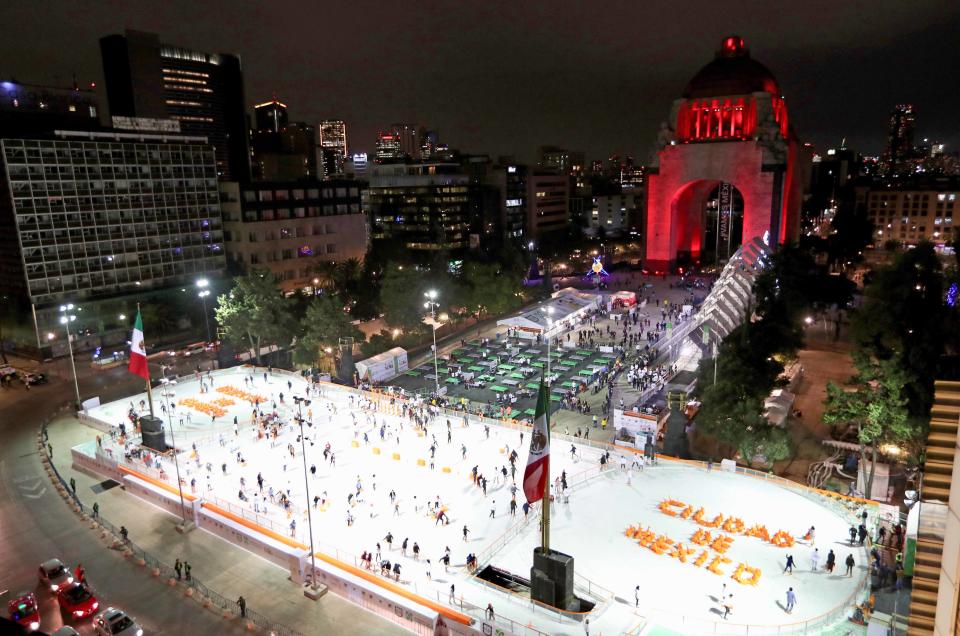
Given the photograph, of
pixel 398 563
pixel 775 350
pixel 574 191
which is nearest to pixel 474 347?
pixel 775 350

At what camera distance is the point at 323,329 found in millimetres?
52500

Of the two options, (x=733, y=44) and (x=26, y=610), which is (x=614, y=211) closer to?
(x=733, y=44)

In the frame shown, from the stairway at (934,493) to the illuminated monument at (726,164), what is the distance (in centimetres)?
8401

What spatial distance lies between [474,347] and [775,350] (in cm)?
3009

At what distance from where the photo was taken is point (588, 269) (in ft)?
360

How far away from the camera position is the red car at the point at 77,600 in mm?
23766

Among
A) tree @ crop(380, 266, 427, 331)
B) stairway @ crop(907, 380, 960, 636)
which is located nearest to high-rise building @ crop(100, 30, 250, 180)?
tree @ crop(380, 266, 427, 331)

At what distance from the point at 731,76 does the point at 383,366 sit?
70477 mm

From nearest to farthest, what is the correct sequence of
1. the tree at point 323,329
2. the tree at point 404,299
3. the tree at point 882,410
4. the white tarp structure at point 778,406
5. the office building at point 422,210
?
the tree at point 882,410, the white tarp structure at point 778,406, the tree at point 323,329, the tree at point 404,299, the office building at point 422,210

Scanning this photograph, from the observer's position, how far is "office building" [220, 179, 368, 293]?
7431 centimetres

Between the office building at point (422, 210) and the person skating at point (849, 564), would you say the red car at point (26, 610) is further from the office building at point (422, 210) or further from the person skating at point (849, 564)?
the office building at point (422, 210)

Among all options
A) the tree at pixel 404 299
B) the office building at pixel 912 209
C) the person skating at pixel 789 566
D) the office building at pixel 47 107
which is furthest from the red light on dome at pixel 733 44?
the person skating at pixel 789 566

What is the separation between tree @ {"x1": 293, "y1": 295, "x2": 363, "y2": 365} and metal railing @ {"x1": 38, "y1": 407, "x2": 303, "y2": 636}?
799 inches

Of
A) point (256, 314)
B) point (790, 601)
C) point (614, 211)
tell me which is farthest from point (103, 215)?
point (614, 211)
